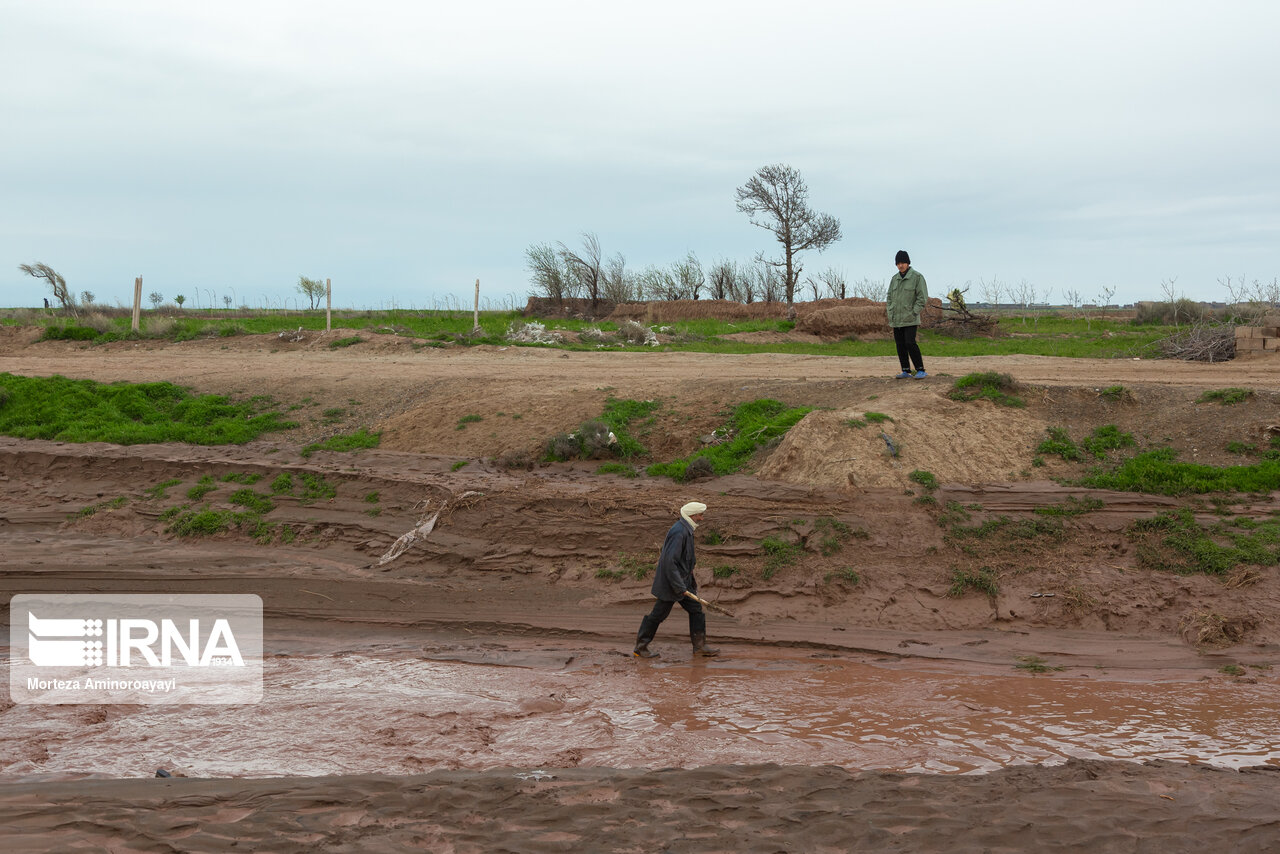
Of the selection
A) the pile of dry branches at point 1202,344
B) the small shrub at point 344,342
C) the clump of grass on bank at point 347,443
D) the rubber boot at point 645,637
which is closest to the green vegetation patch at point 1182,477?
the rubber boot at point 645,637

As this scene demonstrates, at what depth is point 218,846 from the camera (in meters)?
4.48

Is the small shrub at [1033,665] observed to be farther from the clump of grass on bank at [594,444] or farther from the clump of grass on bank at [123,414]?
the clump of grass on bank at [123,414]

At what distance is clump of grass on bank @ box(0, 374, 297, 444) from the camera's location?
15.2 metres

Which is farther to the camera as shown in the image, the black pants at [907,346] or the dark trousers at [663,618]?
the black pants at [907,346]

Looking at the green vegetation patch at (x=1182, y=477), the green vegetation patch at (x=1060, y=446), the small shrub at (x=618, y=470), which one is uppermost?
the green vegetation patch at (x=1060, y=446)

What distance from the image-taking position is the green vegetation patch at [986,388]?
476 inches

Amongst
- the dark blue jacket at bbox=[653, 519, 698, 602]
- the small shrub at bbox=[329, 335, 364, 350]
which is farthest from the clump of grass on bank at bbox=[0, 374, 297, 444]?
the dark blue jacket at bbox=[653, 519, 698, 602]

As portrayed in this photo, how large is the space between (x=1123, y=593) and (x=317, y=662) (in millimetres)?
8221

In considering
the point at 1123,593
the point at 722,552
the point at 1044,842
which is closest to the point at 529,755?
the point at 1044,842

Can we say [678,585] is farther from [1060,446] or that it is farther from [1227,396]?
[1227,396]

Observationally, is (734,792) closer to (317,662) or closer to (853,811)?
(853,811)

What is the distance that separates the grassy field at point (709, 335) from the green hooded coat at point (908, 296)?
817 centimetres

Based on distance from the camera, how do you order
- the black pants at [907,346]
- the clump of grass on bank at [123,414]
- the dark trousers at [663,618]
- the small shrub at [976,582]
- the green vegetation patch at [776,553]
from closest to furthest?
the dark trousers at [663,618]
the small shrub at [976,582]
the green vegetation patch at [776,553]
the black pants at [907,346]
the clump of grass on bank at [123,414]

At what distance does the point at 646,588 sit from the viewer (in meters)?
9.89
